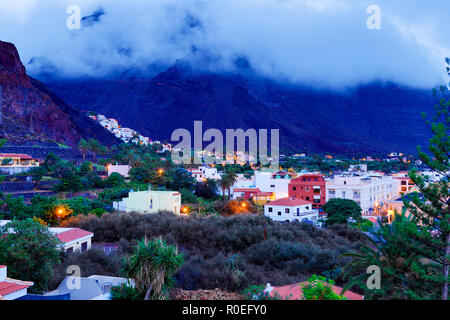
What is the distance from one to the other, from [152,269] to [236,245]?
363 inches

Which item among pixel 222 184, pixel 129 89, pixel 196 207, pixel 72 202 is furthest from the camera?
pixel 129 89

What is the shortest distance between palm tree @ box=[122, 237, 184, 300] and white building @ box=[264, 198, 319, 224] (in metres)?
22.6

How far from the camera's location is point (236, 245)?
1675 centimetres

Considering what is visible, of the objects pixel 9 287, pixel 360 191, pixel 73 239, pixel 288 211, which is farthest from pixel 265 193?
pixel 9 287

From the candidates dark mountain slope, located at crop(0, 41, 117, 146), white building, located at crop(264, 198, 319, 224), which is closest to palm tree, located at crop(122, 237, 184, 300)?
white building, located at crop(264, 198, 319, 224)

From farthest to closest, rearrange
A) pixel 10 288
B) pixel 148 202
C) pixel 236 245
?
pixel 148 202, pixel 236 245, pixel 10 288

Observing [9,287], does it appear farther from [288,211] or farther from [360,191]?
[360,191]

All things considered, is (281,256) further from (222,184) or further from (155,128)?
(155,128)

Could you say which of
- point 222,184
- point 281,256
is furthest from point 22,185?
point 281,256

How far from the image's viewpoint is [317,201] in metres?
40.1

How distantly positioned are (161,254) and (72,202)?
68.6ft

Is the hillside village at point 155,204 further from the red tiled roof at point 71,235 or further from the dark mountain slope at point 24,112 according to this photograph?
the dark mountain slope at point 24,112
